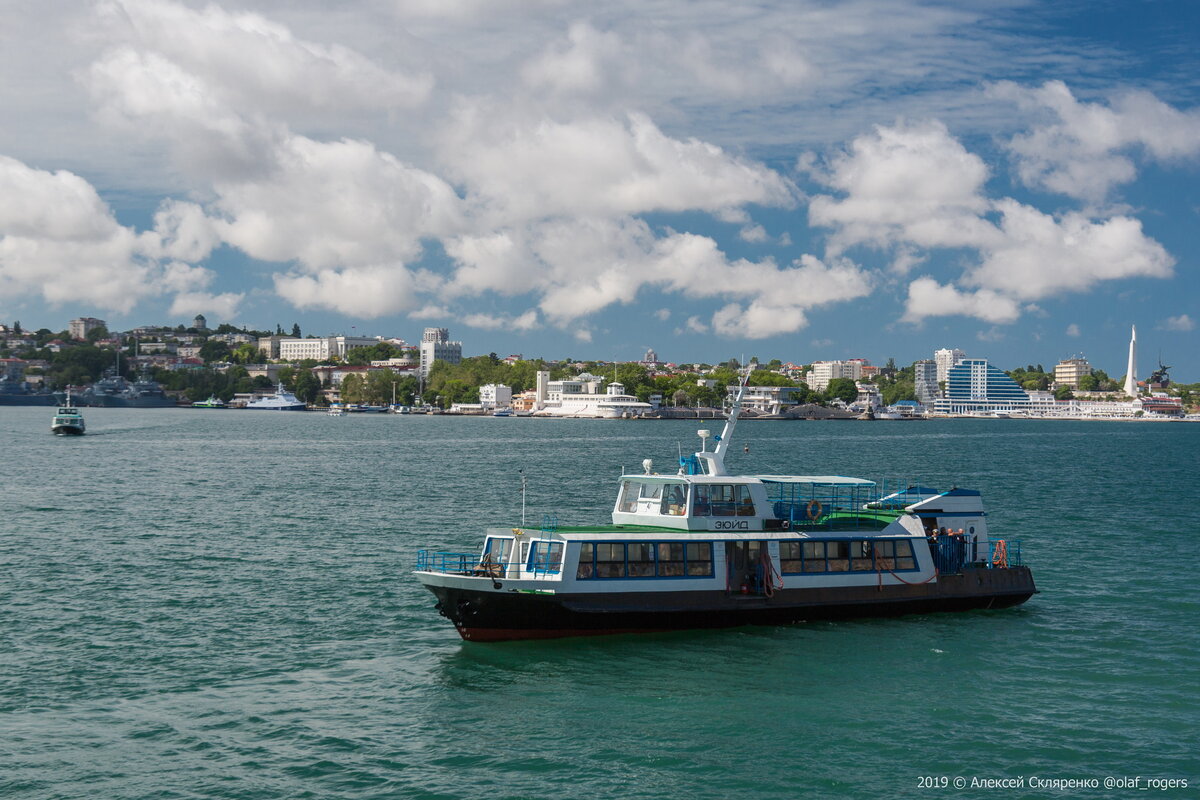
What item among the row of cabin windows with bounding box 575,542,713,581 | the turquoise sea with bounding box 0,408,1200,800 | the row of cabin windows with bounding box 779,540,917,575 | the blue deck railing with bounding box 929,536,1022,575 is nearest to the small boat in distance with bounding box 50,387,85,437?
the turquoise sea with bounding box 0,408,1200,800

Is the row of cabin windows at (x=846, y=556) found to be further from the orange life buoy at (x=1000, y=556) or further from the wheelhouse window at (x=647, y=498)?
the orange life buoy at (x=1000, y=556)

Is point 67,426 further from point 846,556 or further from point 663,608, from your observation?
point 846,556

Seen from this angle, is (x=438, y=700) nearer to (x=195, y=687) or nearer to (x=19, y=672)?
(x=195, y=687)

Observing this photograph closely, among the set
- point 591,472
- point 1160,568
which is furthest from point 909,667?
point 591,472

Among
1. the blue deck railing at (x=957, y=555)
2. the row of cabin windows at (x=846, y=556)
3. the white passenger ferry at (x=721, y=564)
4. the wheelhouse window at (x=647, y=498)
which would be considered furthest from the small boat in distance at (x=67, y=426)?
the blue deck railing at (x=957, y=555)

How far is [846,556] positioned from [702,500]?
4683 mm

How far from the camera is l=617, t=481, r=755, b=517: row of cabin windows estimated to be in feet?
98.4

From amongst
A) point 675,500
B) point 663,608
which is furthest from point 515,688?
point 675,500

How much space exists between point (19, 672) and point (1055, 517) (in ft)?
160

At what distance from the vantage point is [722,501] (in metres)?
30.2

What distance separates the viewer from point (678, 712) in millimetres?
22609

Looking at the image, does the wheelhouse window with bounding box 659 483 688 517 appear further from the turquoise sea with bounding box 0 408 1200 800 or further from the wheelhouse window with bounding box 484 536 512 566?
the wheelhouse window with bounding box 484 536 512 566

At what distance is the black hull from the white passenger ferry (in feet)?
0.11

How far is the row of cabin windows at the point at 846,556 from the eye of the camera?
30.0 metres
